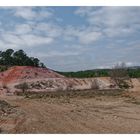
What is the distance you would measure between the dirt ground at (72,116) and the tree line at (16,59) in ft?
2.92

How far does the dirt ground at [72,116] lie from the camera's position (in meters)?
6.47

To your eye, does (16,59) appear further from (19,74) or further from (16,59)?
(19,74)

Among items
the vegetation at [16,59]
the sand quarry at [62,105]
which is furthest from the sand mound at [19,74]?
the vegetation at [16,59]

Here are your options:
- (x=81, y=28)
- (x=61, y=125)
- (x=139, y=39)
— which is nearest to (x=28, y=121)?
(x=61, y=125)

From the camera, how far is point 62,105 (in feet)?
27.8

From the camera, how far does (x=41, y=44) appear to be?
23.2 feet

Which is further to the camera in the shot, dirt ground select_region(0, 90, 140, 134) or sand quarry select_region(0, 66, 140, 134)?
sand quarry select_region(0, 66, 140, 134)

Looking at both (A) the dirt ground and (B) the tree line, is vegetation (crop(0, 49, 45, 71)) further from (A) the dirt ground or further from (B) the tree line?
(A) the dirt ground

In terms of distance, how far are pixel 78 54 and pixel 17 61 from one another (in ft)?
4.90

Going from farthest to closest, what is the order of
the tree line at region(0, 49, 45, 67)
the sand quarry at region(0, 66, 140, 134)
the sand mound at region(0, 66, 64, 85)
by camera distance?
the sand mound at region(0, 66, 64, 85)
the tree line at region(0, 49, 45, 67)
the sand quarry at region(0, 66, 140, 134)

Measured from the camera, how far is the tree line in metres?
7.35

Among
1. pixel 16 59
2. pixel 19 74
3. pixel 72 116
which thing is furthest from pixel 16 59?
pixel 72 116

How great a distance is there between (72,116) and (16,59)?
1568mm

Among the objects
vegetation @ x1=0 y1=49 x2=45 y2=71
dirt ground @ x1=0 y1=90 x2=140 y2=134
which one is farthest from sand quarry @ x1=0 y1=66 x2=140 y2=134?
vegetation @ x1=0 y1=49 x2=45 y2=71
